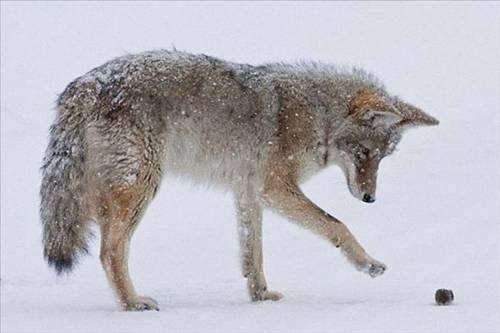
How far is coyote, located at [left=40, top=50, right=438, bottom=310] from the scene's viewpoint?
6.83 metres

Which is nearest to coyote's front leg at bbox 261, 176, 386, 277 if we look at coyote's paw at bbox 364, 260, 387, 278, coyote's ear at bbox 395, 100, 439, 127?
coyote's paw at bbox 364, 260, 387, 278

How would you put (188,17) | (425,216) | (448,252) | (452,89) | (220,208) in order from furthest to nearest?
(188,17)
(452,89)
(220,208)
(425,216)
(448,252)

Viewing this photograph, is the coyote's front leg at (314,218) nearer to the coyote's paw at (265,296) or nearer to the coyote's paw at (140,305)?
the coyote's paw at (265,296)

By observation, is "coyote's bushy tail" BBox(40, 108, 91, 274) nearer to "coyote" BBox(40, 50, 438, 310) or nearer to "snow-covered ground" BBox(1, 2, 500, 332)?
"coyote" BBox(40, 50, 438, 310)

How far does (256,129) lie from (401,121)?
109 centimetres

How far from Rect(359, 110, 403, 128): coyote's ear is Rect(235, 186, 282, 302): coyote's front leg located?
3.30 feet

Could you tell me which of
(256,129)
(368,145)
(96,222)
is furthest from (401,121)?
(96,222)

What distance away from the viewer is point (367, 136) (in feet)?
25.5

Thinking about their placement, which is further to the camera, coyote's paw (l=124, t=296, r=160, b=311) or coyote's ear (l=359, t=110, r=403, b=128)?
coyote's ear (l=359, t=110, r=403, b=128)

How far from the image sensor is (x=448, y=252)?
8.66m

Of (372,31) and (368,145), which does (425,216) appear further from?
(372,31)

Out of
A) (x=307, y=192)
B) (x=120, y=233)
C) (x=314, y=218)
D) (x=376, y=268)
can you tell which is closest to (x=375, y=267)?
(x=376, y=268)

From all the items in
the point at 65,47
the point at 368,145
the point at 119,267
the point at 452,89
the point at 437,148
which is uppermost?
the point at 65,47

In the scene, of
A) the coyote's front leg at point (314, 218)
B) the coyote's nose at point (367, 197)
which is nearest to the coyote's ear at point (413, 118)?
the coyote's nose at point (367, 197)
